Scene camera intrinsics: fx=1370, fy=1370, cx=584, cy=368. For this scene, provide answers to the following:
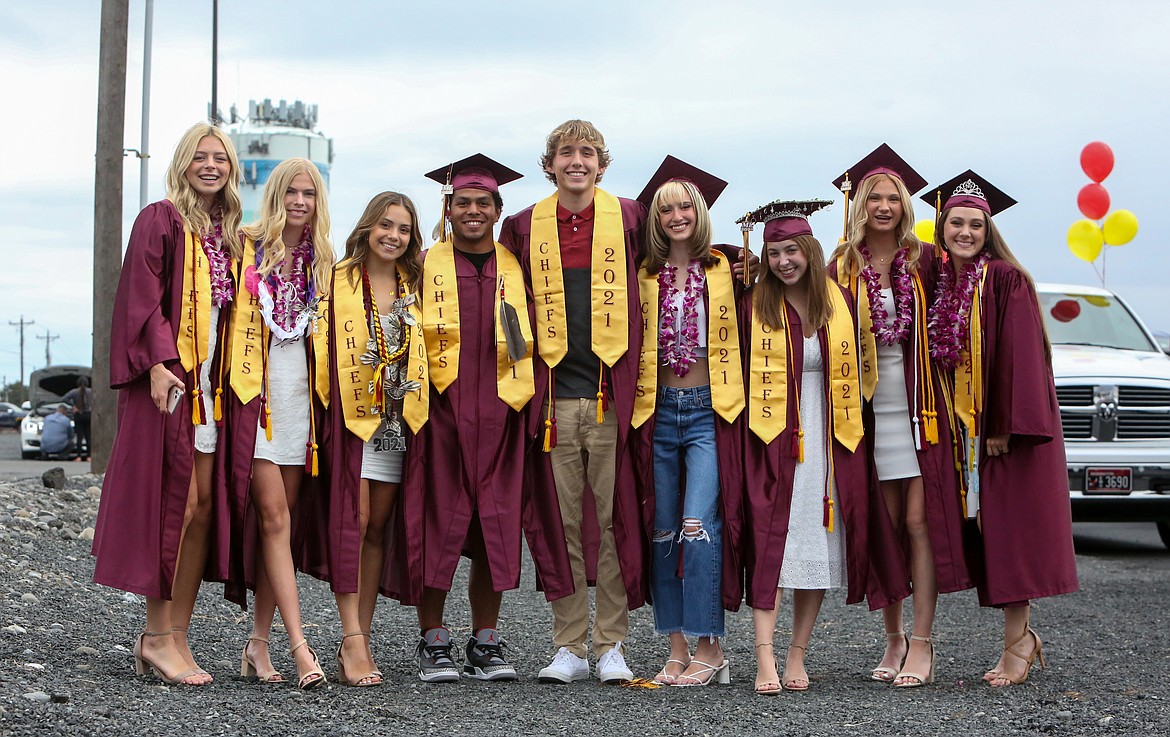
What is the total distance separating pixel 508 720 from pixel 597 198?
2.31 m

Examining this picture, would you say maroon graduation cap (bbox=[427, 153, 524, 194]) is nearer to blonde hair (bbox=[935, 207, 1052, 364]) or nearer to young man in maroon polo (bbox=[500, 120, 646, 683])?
young man in maroon polo (bbox=[500, 120, 646, 683])

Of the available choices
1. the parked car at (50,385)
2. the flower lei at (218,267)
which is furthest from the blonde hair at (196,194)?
the parked car at (50,385)

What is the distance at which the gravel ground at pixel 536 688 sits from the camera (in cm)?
473

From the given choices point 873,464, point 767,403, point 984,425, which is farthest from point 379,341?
point 984,425

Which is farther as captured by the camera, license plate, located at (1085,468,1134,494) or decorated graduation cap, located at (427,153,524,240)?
license plate, located at (1085,468,1134,494)

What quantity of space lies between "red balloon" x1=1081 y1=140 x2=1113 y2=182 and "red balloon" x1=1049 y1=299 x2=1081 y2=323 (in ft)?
10.7

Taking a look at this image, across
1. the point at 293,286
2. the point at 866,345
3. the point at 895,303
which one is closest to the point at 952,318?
the point at 895,303

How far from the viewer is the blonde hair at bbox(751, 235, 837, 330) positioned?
5727 millimetres

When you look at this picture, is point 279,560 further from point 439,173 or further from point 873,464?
point 873,464

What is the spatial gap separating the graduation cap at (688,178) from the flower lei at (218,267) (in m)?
1.87

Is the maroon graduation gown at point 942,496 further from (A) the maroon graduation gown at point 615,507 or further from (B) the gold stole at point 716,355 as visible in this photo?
(A) the maroon graduation gown at point 615,507

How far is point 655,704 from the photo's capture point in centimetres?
525

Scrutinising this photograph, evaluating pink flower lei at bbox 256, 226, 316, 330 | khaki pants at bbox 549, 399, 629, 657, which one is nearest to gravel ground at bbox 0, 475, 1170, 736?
khaki pants at bbox 549, 399, 629, 657

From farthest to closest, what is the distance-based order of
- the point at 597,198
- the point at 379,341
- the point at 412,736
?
the point at 597,198 < the point at 379,341 < the point at 412,736
